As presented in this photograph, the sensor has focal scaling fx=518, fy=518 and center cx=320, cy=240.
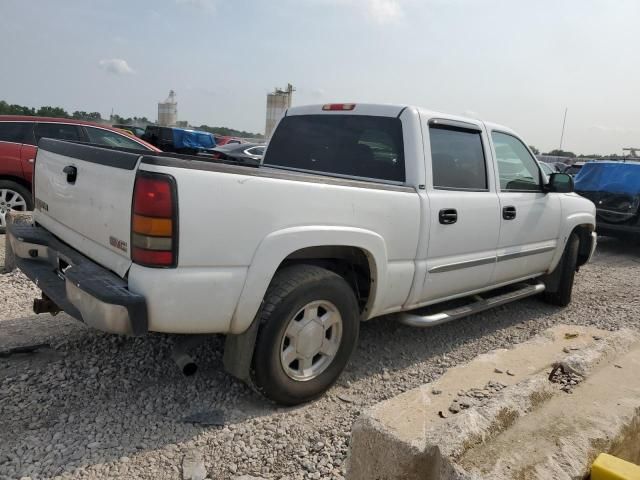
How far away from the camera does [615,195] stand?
380 inches

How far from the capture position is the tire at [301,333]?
2869 mm

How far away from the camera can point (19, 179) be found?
7355 mm

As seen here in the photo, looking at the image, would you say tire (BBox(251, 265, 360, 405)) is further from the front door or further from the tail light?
the front door

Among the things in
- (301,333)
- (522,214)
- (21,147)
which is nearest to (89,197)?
(301,333)

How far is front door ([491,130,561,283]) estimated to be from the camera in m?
4.45

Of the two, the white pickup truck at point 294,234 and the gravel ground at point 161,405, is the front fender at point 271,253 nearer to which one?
the white pickup truck at point 294,234

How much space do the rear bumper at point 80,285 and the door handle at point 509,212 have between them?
10.1ft

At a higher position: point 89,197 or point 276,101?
point 276,101

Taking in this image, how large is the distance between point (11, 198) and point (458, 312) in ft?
20.9

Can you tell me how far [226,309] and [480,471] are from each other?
4.58ft

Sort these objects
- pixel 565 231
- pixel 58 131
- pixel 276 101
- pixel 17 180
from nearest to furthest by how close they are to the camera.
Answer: pixel 565 231, pixel 17 180, pixel 58 131, pixel 276 101

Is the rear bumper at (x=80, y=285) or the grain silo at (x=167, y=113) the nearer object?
the rear bumper at (x=80, y=285)

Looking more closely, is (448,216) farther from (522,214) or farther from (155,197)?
(155,197)

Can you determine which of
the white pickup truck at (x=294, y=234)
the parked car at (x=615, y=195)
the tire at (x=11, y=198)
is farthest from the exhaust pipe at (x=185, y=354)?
the parked car at (x=615, y=195)
